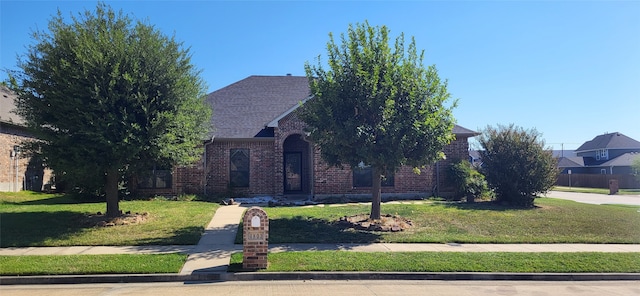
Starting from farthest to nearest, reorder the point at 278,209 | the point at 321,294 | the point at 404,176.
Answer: the point at 404,176 → the point at 278,209 → the point at 321,294

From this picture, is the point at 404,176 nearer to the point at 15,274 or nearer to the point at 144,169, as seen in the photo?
the point at 144,169

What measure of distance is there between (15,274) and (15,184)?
15.4 metres

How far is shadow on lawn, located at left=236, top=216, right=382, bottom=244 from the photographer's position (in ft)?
34.6

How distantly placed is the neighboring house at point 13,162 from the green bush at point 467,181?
1844 cm

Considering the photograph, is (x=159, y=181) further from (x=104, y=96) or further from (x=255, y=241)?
(x=255, y=241)

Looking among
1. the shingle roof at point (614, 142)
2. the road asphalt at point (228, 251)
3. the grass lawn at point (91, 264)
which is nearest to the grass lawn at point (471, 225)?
the road asphalt at point (228, 251)

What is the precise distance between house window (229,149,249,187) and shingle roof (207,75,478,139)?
2.82 ft

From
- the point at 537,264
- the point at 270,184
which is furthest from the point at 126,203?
the point at 537,264

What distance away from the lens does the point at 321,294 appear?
21.6 feet

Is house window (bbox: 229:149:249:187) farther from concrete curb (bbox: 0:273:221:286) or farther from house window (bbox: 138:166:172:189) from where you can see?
concrete curb (bbox: 0:273:221:286)

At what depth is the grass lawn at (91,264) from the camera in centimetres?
753

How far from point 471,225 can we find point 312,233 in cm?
497

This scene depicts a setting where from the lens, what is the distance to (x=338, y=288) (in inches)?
276

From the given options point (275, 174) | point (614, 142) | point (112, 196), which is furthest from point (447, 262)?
point (614, 142)
